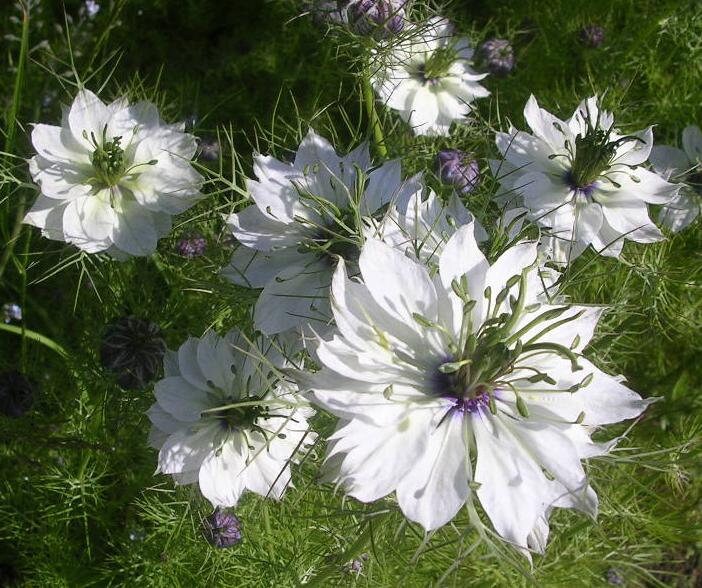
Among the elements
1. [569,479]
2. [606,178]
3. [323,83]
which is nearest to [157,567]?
[569,479]

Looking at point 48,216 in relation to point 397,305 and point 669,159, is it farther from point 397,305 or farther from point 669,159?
point 669,159

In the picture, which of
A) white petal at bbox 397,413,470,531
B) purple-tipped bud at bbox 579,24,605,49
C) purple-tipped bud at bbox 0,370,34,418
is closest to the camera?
white petal at bbox 397,413,470,531

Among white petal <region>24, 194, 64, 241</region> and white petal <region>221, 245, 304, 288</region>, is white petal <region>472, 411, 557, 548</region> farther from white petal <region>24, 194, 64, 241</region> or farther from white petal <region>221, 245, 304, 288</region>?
white petal <region>24, 194, 64, 241</region>

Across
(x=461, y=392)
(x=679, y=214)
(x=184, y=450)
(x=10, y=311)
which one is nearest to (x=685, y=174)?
(x=679, y=214)

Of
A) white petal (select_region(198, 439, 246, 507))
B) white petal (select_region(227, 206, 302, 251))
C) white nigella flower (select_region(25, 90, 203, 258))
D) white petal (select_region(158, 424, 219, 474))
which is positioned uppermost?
white petal (select_region(227, 206, 302, 251))

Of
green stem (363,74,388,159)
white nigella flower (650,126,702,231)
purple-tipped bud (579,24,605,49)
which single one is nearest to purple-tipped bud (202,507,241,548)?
green stem (363,74,388,159)

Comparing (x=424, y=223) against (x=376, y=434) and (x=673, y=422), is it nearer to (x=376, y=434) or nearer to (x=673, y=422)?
(x=376, y=434)
